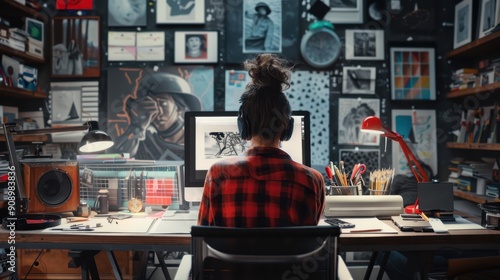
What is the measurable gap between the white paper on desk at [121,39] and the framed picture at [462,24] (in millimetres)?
2512

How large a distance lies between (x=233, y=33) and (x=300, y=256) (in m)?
2.54

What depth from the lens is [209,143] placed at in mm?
1851

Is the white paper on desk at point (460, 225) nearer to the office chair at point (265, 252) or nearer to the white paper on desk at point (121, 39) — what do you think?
the office chair at point (265, 252)

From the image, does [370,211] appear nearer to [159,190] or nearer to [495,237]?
[495,237]

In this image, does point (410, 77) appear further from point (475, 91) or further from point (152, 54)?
point (152, 54)

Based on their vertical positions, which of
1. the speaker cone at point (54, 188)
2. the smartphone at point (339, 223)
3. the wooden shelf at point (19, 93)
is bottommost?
the smartphone at point (339, 223)

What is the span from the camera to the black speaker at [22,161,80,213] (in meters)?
1.86

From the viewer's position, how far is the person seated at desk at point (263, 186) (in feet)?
3.63

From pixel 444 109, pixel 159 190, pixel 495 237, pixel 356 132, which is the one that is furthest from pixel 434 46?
pixel 159 190

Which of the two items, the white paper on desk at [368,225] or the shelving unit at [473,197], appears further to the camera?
the shelving unit at [473,197]

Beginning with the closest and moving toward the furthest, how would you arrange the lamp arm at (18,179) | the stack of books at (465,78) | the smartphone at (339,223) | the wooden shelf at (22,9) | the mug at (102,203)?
the smartphone at (339,223)
the lamp arm at (18,179)
the mug at (102,203)
the wooden shelf at (22,9)
the stack of books at (465,78)

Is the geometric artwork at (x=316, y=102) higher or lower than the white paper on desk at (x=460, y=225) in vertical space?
higher

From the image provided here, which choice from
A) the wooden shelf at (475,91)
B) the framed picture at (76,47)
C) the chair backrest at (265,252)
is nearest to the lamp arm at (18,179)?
the chair backrest at (265,252)

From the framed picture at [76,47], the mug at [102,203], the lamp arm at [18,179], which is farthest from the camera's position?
the framed picture at [76,47]
